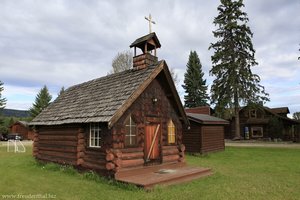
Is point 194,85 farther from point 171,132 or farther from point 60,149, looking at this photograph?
point 60,149

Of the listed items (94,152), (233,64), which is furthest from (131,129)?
(233,64)

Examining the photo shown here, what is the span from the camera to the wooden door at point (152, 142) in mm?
13022

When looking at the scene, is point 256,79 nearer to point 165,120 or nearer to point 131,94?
point 165,120

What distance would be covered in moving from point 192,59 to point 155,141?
158ft

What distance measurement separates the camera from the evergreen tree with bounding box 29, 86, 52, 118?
59.0 m

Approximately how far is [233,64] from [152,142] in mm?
27147

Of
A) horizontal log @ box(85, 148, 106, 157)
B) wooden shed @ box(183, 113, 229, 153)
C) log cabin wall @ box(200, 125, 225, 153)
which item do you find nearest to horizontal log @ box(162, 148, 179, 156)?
horizontal log @ box(85, 148, 106, 157)

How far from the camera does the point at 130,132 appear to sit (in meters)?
12.4

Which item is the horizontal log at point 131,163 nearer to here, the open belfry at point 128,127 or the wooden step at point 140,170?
the open belfry at point 128,127

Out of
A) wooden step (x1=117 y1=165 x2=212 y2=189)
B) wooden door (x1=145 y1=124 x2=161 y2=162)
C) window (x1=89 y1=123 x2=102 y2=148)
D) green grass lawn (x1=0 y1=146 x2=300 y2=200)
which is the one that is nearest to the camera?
green grass lawn (x1=0 y1=146 x2=300 y2=200)

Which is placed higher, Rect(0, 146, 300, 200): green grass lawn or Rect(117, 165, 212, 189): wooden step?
Rect(117, 165, 212, 189): wooden step

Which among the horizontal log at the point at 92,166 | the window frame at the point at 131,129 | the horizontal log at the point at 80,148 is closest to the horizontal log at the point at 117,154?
the window frame at the point at 131,129

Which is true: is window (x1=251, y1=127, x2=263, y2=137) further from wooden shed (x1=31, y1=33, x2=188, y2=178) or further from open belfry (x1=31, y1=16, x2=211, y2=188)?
wooden shed (x1=31, y1=33, x2=188, y2=178)

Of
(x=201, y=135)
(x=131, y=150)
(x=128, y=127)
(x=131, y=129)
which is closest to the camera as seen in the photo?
(x=131, y=150)
